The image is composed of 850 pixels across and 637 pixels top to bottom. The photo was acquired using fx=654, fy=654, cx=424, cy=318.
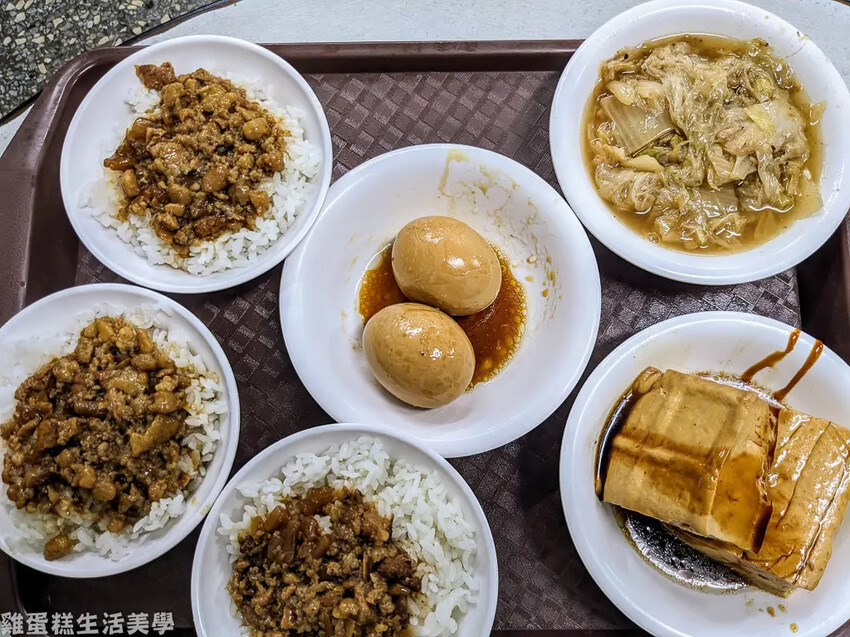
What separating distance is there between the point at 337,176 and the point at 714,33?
1439 millimetres

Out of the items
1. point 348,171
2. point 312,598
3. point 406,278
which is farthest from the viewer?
point 348,171

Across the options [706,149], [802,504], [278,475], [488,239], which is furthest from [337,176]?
[802,504]

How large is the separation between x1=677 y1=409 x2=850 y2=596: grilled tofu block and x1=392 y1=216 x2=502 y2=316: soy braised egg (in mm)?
1016

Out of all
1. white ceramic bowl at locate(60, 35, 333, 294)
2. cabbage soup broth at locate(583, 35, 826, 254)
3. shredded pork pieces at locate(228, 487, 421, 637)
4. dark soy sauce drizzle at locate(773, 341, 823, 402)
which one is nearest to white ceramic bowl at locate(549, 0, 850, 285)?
cabbage soup broth at locate(583, 35, 826, 254)

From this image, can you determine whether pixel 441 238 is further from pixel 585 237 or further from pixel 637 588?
pixel 637 588

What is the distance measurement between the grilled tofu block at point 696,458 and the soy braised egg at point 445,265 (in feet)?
2.03

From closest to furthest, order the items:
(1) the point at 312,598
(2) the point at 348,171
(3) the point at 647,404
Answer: (1) the point at 312,598 < (3) the point at 647,404 < (2) the point at 348,171

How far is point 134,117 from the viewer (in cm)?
231

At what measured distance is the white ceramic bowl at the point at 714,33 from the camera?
7.14 ft

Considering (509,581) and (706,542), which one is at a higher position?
(706,542)

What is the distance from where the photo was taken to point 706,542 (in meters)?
1.98

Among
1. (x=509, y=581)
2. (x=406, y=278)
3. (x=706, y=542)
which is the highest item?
(x=406, y=278)

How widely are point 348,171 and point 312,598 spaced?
1.41 metres

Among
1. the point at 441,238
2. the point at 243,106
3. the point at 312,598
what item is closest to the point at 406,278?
the point at 441,238
